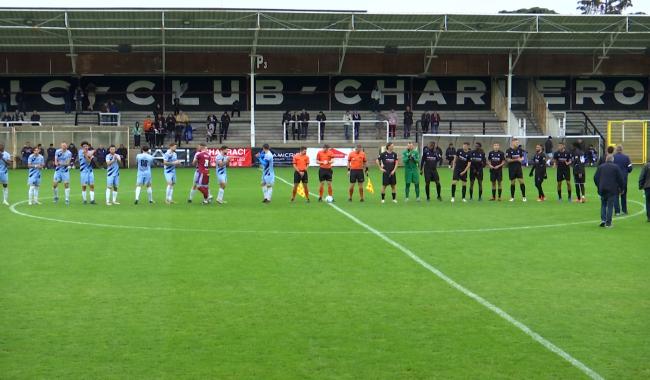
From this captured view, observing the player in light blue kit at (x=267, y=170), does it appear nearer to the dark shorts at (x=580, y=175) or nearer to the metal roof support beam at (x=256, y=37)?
the dark shorts at (x=580, y=175)

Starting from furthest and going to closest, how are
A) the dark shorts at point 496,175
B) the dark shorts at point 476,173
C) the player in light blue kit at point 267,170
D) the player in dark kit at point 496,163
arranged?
1. the dark shorts at point 476,173
2. the dark shorts at point 496,175
3. the player in dark kit at point 496,163
4. the player in light blue kit at point 267,170

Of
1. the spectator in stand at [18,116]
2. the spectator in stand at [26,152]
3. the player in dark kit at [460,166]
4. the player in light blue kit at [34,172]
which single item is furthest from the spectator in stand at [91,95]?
the player in dark kit at [460,166]

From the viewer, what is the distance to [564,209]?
26.0 m

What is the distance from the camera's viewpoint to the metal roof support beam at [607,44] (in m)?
53.7

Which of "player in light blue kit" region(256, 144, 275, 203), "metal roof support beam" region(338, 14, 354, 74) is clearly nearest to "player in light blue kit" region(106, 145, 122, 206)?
"player in light blue kit" region(256, 144, 275, 203)

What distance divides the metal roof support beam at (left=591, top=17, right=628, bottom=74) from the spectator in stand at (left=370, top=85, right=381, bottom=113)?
14.1 metres

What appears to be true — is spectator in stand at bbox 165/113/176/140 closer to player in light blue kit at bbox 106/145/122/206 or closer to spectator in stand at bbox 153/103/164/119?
spectator in stand at bbox 153/103/164/119

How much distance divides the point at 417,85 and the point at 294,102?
851 cm

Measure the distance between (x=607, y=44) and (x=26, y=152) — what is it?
116 ft

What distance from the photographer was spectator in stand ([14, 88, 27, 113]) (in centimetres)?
5519

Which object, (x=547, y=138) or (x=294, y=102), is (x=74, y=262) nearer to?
(x=547, y=138)

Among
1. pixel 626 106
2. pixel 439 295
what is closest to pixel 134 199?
pixel 439 295

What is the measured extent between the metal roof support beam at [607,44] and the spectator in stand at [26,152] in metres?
34.6

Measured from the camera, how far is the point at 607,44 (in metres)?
55.6
